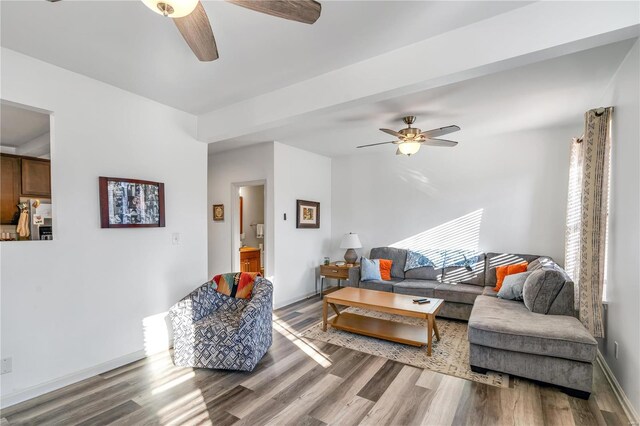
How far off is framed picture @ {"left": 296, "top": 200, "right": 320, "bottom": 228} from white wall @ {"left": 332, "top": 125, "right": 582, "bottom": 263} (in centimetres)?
62

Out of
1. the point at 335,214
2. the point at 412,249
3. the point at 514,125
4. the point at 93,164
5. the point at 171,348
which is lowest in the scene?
the point at 171,348

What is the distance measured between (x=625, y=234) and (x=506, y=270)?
6.36 ft

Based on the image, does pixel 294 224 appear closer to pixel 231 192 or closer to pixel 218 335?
pixel 231 192

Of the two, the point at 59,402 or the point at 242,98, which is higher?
the point at 242,98

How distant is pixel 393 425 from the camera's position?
2055mm

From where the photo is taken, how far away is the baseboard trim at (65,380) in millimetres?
2259

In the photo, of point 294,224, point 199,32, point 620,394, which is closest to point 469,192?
point 294,224

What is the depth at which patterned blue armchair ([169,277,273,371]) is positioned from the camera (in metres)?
2.70

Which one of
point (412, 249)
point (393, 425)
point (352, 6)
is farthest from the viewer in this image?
point (412, 249)

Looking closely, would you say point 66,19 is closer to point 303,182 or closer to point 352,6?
point 352,6

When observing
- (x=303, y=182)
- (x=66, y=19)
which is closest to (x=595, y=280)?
(x=303, y=182)

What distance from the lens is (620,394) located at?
2.29 m

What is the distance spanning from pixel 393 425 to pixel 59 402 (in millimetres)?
2512

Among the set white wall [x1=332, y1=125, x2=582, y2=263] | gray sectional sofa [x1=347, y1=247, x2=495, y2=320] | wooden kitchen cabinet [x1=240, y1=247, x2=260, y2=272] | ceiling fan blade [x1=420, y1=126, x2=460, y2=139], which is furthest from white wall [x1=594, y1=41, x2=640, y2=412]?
wooden kitchen cabinet [x1=240, y1=247, x2=260, y2=272]
